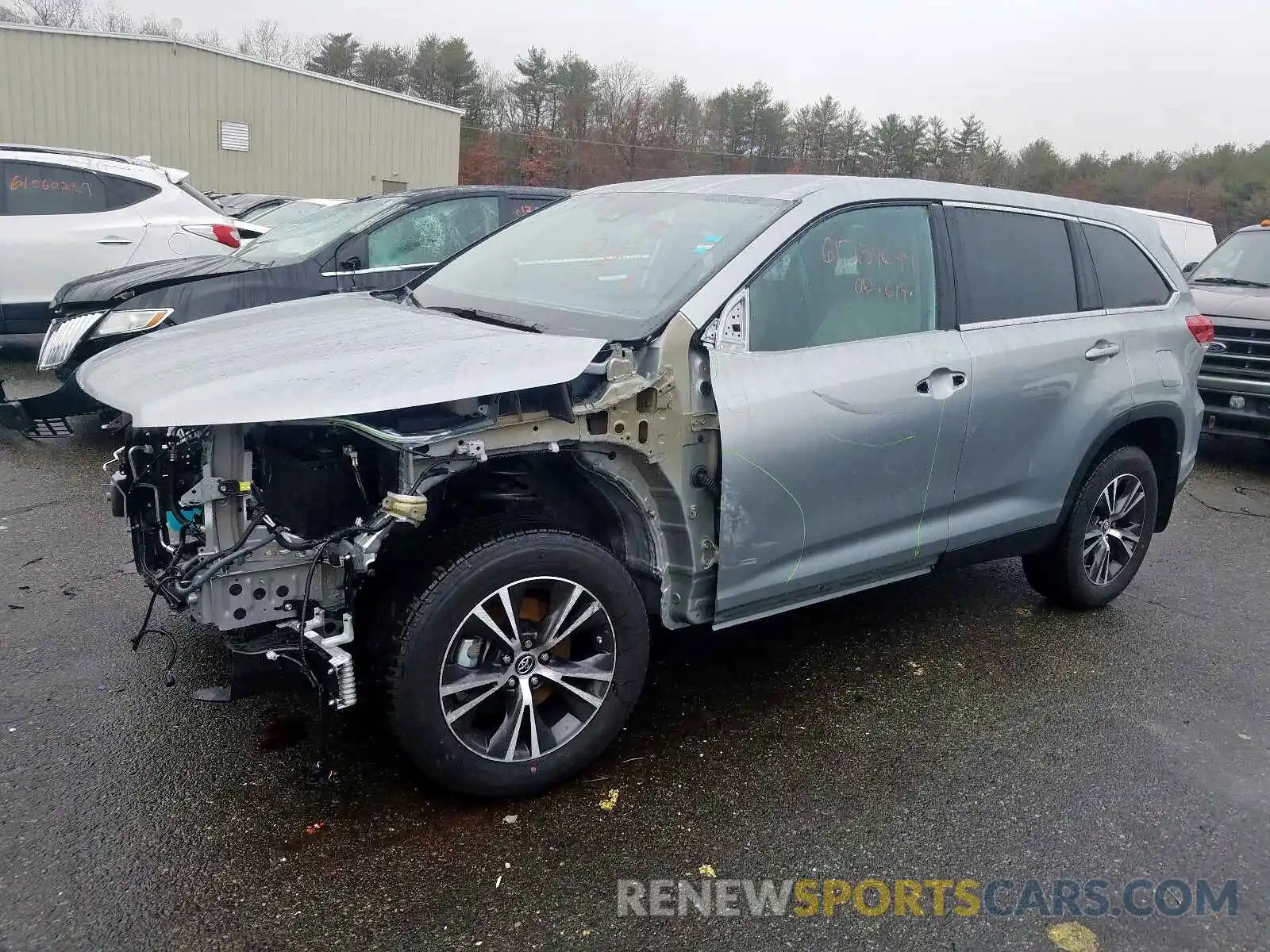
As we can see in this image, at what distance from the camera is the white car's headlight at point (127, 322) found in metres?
5.78

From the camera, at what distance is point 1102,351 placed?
423cm

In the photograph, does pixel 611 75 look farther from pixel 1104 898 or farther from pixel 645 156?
pixel 1104 898

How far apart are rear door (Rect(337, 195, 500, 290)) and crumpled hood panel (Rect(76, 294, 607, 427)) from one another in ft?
10.9

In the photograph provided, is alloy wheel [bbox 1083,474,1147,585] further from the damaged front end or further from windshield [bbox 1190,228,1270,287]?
windshield [bbox 1190,228,1270,287]

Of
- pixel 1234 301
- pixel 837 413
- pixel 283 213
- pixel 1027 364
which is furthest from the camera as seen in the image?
pixel 283 213

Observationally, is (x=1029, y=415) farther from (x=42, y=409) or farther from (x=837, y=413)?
(x=42, y=409)

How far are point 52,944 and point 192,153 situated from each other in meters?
25.7

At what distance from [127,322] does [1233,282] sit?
880 cm

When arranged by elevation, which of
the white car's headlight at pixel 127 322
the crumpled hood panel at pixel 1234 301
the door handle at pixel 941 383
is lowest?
the white car's headlight at pixel 127 322

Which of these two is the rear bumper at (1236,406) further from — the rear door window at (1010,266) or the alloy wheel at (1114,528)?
the rear door window at (1010,266)

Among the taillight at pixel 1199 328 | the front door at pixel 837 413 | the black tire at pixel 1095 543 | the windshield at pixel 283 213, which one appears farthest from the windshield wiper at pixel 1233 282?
the windshield at pixel 283 213

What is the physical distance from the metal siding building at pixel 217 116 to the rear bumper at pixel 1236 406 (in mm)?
23065

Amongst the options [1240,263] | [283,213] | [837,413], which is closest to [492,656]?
[837,413]

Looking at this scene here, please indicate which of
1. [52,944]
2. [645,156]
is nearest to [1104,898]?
[52,944]
